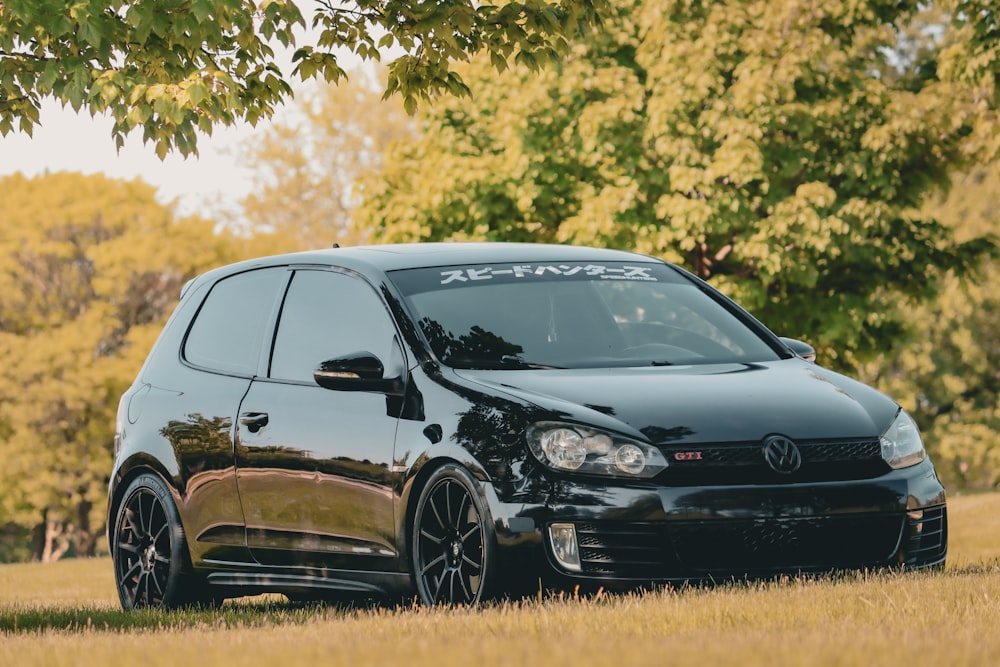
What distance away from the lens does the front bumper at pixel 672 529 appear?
6492 mm

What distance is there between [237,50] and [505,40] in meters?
1.99

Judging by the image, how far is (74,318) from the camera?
45031 millimetres

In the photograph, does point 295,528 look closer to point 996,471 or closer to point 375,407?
point 375,407

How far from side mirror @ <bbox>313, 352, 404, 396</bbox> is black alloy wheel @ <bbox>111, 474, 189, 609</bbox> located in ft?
6.29

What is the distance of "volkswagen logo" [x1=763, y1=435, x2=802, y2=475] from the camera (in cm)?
664

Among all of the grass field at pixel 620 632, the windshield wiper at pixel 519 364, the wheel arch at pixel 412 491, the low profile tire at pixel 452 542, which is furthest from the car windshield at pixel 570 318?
the grass field at pixel 620 632

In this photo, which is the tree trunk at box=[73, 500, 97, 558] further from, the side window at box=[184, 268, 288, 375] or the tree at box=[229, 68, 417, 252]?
the side window at box=[184, 268, 288, 375]

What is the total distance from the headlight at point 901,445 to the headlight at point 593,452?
1.14 meters

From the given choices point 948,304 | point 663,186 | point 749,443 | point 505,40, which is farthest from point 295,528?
point 948,304

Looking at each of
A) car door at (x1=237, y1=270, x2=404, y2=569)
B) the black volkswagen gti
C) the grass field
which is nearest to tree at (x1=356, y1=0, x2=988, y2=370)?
the black volkswagen gti

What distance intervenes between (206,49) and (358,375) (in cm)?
478

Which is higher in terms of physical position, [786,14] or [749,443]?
[786,14]

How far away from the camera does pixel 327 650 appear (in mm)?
4875

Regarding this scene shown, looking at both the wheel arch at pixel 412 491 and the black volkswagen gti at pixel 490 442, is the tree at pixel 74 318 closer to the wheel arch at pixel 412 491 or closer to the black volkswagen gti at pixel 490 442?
the black volkswagen gti at pixel 490 442
